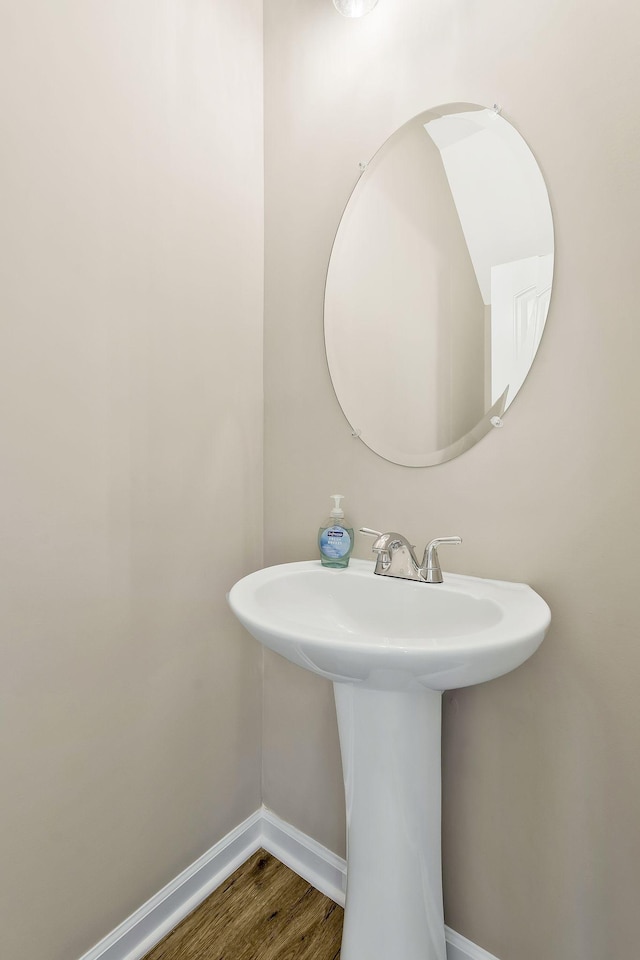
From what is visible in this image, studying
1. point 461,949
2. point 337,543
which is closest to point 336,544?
point 337,543

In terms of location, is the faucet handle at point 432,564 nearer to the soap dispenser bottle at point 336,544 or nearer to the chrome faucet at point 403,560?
the chrome faucet at point 403,560

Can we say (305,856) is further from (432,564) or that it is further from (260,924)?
(432,564)

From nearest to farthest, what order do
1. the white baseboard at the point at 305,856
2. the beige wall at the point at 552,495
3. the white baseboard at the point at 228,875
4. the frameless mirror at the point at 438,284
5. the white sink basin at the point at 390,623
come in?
the white sink basin at the point at 390,623 < the beige wall at the point at 552,495 < the frameless mirror at the point at 438,284 < the white baseboard at the point at 228,875 < the white baseboard at the point at 305,856

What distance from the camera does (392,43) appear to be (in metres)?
1.11

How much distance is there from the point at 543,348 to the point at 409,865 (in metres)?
0.97

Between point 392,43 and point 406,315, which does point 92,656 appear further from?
point 392,43

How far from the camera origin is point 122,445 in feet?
3.45

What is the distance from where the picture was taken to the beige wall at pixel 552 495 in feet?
2.71

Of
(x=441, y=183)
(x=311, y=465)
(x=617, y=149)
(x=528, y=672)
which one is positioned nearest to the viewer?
(x=617, y=149)

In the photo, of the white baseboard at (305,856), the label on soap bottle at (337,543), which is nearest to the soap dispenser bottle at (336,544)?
the label on soap bottle at (337,543)

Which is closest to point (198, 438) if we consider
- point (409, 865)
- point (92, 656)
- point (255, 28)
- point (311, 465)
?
point (311, 465)

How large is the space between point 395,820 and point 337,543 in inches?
21.0

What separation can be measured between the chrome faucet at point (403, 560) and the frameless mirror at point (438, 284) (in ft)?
0.61

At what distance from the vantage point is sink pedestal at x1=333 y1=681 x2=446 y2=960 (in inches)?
34.9
